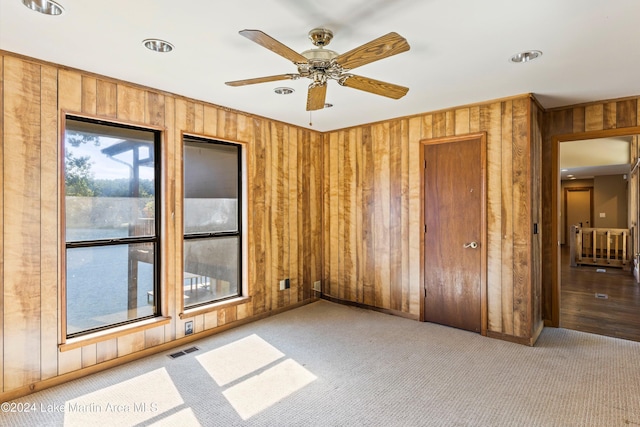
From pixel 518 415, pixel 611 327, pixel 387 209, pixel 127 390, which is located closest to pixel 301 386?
pixel 127 390

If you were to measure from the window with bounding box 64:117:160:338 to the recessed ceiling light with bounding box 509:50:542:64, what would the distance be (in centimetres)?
318

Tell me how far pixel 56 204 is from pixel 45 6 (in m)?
1.46

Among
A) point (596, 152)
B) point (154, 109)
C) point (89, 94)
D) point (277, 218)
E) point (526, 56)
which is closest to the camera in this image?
point (526, 56)

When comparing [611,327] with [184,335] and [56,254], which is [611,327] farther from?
[56,254]

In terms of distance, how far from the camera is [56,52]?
2484 mm

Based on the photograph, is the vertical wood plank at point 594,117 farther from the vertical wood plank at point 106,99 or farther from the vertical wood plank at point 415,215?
the vertical wood plank at point 106,99

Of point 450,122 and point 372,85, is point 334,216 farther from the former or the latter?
point 372,85

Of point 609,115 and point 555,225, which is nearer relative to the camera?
point 609,115

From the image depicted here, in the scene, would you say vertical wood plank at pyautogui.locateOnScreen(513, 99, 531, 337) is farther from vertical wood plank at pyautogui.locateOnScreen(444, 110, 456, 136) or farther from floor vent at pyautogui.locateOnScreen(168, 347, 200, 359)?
floor vent at pyautogui.locateOnScreen(168, 347, 200, 359)

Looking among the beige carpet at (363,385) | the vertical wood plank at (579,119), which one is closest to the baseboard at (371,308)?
the beige carpet at (363,385)

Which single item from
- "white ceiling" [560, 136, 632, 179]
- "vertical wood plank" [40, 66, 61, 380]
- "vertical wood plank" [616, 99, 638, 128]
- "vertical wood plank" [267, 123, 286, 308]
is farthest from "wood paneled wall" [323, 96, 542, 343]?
"white ceiling" [560, 136, 632, 179]

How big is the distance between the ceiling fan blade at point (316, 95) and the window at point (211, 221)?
64.5 inches

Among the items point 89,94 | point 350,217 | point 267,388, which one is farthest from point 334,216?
point 89,94

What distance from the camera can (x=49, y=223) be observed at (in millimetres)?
2686
